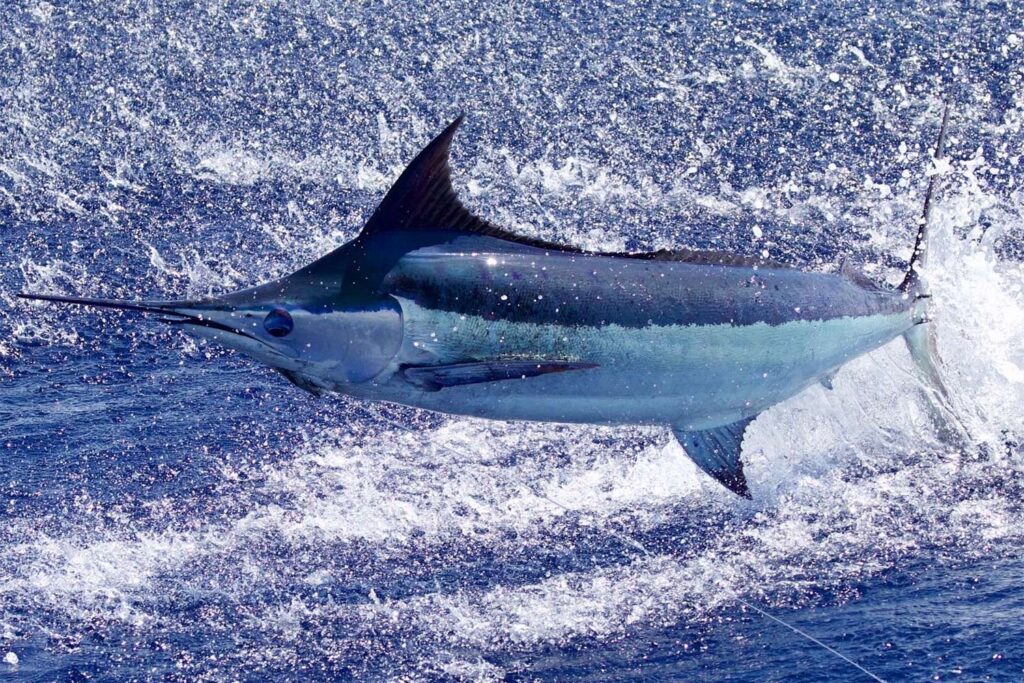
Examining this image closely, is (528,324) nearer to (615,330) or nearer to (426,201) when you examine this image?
(615,330)

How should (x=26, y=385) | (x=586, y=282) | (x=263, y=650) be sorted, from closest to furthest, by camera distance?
(x=586, y=282) < (x=263, y=650) < (x=26, y=385)

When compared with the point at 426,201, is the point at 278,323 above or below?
below

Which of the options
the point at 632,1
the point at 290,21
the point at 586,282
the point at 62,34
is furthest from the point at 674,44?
the point at 586,282

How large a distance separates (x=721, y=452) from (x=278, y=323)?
1.52 metres

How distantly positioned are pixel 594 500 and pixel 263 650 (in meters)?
1.34

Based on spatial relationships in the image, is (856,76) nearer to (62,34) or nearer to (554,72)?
(554,72)

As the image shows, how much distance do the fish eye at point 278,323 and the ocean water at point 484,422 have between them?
3.63 ft

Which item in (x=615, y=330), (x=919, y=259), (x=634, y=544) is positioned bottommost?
(x=634, y=544)

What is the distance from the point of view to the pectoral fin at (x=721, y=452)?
3879mm

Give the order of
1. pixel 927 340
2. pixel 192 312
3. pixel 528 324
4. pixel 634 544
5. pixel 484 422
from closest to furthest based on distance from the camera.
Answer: pixel 192 312
pixel 528 324
pixel 634 544
pixel 927 340
pixel 484 422

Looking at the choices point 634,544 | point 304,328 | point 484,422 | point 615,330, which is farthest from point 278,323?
point 484,422

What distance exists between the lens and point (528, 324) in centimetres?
336

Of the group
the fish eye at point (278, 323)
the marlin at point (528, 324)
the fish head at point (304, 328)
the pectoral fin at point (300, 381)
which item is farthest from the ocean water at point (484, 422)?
the fish eye at point (278, 323)

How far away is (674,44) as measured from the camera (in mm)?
8695
